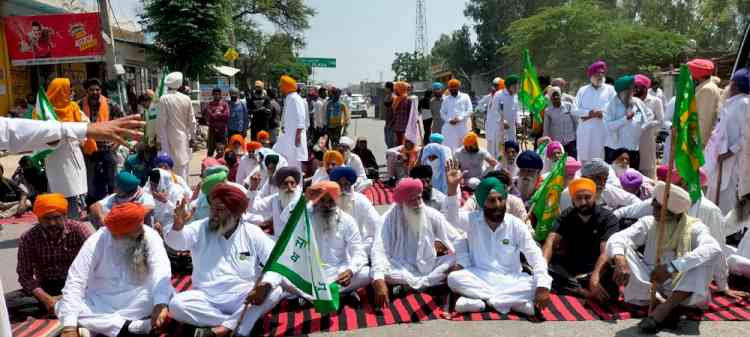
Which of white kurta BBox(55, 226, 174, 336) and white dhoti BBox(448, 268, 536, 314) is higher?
white kurta BBox(55, 226, 174, 336)

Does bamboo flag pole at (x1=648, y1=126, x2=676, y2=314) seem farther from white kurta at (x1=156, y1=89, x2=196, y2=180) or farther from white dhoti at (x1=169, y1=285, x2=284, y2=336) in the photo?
white kurta at (x1=156, y1=89, x2=196, y2=180)

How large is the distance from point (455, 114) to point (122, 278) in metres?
7.09

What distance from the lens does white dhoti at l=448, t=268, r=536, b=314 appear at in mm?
4590

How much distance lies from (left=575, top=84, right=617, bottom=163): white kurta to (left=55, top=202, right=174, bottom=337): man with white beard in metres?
5.48

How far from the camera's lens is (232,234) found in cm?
439

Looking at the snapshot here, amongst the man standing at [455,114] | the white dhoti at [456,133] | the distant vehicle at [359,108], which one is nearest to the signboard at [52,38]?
the man standing at [455,114]

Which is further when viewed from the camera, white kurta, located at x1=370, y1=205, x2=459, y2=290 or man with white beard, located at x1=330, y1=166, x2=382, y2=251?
man with white beard, located at x1=330, y1=166, x2=382, y2=251

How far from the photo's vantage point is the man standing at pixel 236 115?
448 inches

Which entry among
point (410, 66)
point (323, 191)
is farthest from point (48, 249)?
point (410, 66)

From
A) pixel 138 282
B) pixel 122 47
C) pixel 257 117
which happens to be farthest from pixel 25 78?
pixel 138 282

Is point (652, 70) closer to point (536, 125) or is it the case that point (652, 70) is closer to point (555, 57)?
point (555, 57)

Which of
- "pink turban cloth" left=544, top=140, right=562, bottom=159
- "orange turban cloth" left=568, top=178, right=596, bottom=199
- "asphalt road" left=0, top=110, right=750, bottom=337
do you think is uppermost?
"pink turban cloth" left=544, top=140, right=562, bottom=159

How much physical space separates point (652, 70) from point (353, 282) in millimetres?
23120

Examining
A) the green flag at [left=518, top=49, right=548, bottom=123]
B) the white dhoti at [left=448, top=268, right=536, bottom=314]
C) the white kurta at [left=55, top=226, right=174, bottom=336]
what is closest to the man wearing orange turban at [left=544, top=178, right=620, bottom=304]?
the white dhoti at [left=448, top=268, right=536, bottom=314]
